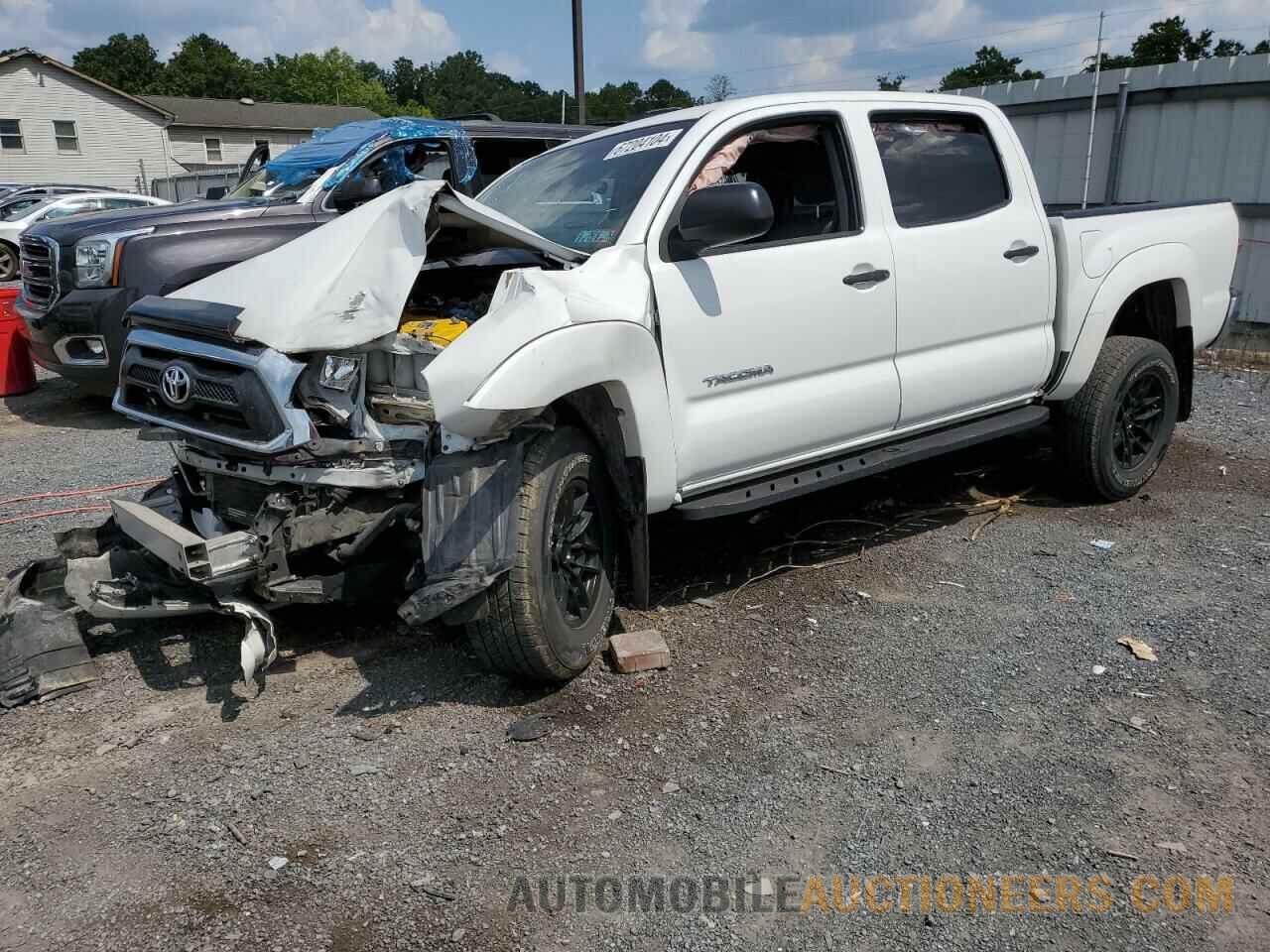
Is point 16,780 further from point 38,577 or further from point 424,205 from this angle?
point 424,205

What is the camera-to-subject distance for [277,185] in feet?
27.5

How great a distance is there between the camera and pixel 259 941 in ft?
8.32

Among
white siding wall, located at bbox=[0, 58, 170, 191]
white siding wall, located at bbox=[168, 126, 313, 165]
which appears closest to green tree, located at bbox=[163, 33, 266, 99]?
white siding wall, located at bbox=[168, 126, 313, 165]

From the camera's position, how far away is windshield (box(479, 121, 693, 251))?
4023 mm

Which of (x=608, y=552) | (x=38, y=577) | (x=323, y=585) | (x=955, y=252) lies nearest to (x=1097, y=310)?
(x=955, y=252)

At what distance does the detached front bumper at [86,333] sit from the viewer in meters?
7.38

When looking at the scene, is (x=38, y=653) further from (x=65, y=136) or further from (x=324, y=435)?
(x=65, y=136)

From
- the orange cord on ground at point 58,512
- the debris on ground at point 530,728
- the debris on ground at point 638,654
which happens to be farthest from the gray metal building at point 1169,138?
the orange cord on ground at point 58,512

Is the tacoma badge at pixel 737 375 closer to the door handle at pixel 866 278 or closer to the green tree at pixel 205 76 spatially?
the door handle at pixel 866 278

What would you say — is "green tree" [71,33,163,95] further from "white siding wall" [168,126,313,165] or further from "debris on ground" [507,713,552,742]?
"debris on ground" [507,713,552,742]

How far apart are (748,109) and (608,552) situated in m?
1.91

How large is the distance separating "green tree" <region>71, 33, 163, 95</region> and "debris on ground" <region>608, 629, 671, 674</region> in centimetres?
9302

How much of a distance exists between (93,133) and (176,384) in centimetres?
4276

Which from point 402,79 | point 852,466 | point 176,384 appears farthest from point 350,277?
point 402,79
